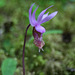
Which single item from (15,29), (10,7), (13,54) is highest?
(10,7)

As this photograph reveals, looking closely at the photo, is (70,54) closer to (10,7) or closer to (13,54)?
(13,54)

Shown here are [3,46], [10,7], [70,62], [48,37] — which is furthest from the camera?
[10,7]

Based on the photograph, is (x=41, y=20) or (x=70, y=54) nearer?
(x=41, y=20)

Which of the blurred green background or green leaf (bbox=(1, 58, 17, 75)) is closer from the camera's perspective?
green leaf (bbox=(1, 58, 17, 75))

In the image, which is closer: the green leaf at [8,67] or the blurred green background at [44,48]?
the green leaf at [8,67]

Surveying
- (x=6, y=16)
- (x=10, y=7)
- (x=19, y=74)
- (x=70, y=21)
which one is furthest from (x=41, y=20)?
(x=10, y=7)

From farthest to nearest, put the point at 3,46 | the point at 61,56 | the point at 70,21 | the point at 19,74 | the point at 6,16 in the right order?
the point at 6,16
the point at 70,21
the point at 3,46
the point at 61,56
the point at 19,74

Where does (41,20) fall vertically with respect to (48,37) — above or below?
above

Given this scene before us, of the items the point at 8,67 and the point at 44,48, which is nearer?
the point at 8,67
